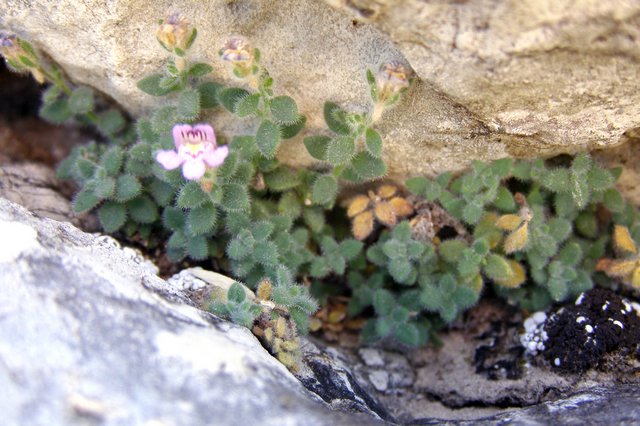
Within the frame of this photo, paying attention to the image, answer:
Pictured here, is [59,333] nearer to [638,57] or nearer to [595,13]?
[595,13]

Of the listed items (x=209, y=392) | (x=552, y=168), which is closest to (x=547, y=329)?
(x=552, y=168)

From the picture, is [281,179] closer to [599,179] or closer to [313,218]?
[313,218]

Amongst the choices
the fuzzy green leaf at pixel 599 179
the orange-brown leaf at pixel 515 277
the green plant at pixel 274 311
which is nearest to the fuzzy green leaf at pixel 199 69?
the green plant at pixel 274 311

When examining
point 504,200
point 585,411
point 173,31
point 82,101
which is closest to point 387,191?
point 504,200

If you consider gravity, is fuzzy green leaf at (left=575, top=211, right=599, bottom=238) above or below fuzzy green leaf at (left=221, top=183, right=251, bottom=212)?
above

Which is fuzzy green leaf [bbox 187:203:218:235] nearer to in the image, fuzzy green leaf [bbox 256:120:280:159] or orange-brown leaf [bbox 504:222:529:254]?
fuzzy green leaf [bbox 256:120:280:159]

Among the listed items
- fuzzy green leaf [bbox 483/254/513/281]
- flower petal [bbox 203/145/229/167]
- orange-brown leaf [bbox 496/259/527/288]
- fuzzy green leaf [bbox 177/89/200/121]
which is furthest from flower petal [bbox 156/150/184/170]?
orange-brown leaf [bbox 496/259/527/288]

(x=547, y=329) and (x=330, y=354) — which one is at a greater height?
(x=547, y=329)
